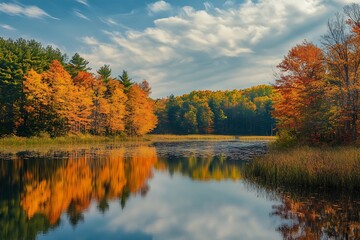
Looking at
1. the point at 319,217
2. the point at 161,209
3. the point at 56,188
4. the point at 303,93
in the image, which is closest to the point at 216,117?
the point at 303,93

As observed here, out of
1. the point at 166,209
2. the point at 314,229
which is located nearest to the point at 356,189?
the point at 314,229

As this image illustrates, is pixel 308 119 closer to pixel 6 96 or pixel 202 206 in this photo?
pixel 202 206

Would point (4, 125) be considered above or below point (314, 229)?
above

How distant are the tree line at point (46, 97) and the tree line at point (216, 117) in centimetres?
5457

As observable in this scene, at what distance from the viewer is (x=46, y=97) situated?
5531 cm

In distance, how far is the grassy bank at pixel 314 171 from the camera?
16281mm

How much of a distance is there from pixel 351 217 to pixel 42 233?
10705 mm

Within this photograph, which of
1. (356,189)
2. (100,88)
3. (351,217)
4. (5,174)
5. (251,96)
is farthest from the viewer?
(251,96)

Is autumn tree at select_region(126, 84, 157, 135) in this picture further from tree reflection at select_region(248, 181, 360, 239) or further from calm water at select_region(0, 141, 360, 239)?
tree reflection at select_region(248, 181, 360, 239)

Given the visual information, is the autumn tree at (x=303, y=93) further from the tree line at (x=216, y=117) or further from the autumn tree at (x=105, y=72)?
the tree line at (x=216, y=117)

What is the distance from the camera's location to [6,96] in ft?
181

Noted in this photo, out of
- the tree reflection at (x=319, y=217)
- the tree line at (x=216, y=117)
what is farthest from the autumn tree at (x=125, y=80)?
the tree reflection at (x=319, y=217)

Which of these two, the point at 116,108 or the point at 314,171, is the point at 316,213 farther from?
the point at 116,108

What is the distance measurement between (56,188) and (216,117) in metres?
119
